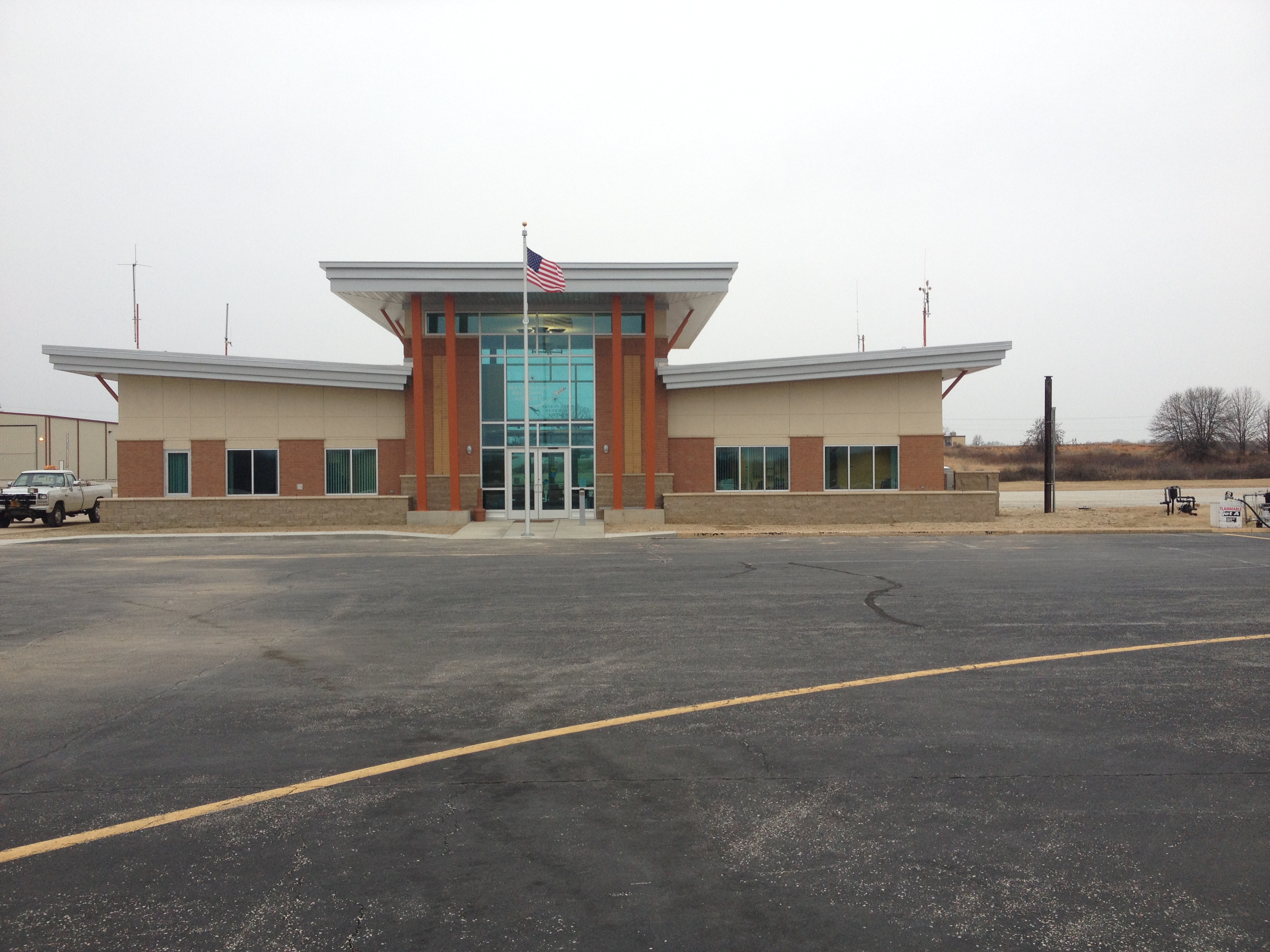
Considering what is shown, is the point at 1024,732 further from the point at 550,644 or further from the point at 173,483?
the point at 173,483

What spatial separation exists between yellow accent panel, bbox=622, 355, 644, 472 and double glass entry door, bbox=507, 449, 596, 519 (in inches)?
71.8

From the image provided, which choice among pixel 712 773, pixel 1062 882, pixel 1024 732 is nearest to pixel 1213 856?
pixel 1062 882

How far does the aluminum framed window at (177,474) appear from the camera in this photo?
30109 mm

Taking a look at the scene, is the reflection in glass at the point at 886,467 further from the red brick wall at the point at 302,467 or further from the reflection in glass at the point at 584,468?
the red brick wall at the point at 302,467

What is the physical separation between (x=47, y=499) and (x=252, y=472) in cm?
682

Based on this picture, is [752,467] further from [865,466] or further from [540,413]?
[540,413]

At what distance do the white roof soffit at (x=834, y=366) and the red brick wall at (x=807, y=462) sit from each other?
2416 millimetres

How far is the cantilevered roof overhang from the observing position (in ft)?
87.9

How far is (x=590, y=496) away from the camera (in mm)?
29781

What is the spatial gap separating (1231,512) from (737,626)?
22.0m

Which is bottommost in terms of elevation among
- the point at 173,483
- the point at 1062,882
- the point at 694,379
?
the point at 1062,882

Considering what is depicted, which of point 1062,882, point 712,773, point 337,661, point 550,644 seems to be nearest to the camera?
point 1062,882

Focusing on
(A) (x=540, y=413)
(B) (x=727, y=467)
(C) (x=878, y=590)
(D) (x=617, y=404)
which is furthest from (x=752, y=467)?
(C) (x=878, y=590)

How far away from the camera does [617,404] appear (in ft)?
93.5
